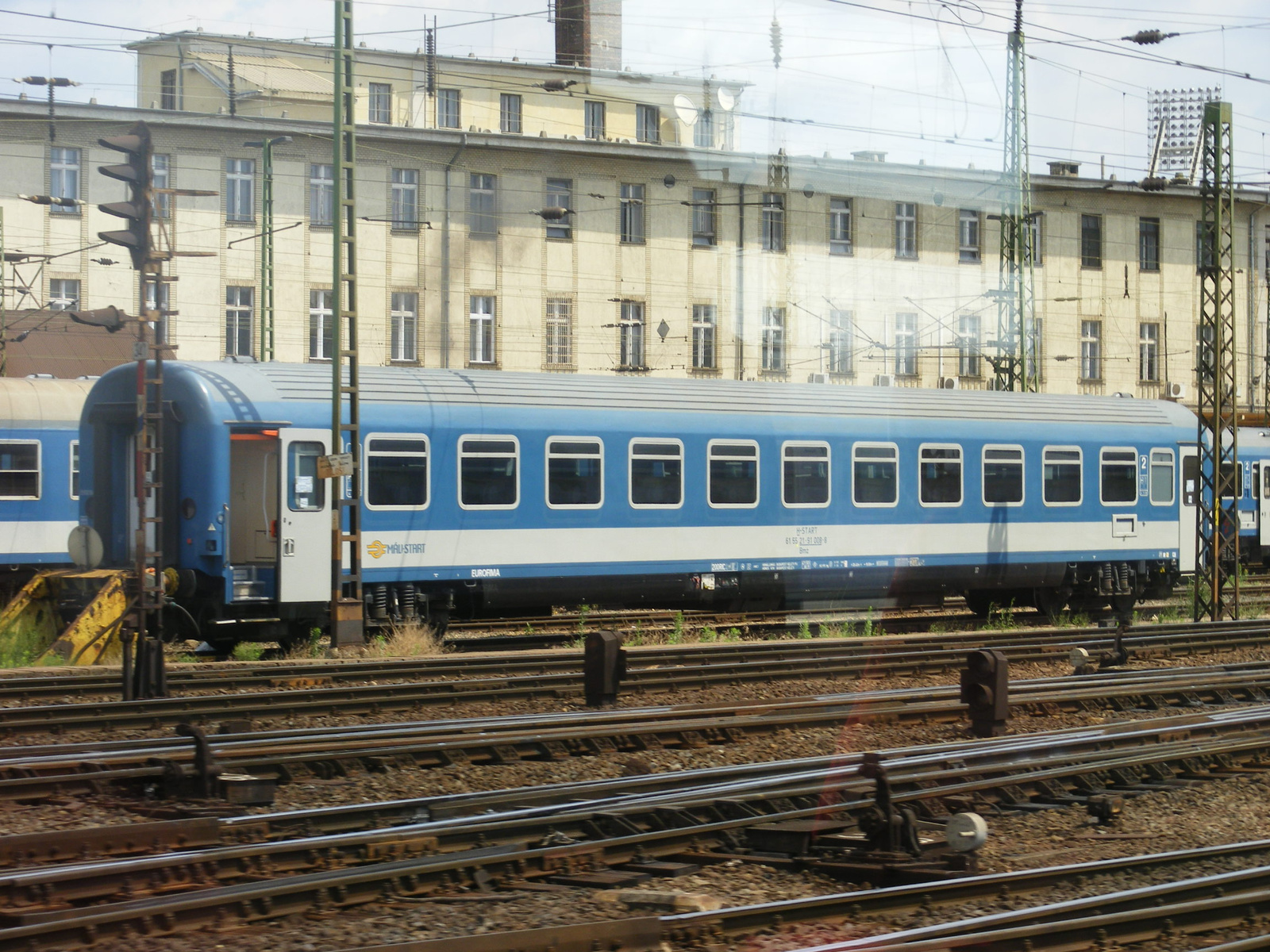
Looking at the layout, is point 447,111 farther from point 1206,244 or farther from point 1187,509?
point 1187,509

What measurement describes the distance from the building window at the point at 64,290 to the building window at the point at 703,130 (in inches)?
603

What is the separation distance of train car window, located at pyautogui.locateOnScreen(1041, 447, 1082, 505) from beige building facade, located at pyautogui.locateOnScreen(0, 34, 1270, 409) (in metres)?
9.40

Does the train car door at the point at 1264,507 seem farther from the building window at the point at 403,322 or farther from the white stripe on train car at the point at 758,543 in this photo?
the building window at the point at 403,322

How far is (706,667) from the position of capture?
1423cm

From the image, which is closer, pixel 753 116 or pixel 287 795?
pixel 287 795

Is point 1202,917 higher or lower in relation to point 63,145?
lower

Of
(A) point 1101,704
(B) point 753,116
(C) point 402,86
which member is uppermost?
(C) point 402,86

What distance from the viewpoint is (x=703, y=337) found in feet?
117

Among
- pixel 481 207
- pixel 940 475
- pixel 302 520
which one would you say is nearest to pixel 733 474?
pixel 940 475

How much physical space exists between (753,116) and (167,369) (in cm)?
1519

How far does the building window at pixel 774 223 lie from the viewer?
1261 inches

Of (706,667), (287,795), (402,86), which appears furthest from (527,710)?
(402,86)

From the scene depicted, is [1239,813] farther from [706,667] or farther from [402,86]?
[402,86]

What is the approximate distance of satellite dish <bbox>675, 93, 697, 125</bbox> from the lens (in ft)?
126
